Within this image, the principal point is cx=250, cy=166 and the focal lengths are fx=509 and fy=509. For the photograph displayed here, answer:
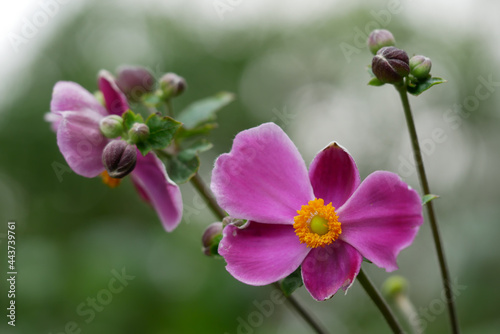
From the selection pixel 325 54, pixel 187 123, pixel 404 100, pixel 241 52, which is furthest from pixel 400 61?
pixel 241 52

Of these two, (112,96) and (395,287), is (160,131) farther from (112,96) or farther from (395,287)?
(395,287)

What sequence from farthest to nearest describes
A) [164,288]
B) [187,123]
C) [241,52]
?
[241,52], [164,288], [187,123]

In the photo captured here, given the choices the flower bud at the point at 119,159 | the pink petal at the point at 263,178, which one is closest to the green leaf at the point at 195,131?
the flower bud at the point at 119,159

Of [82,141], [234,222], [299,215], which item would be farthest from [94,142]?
[299,215]

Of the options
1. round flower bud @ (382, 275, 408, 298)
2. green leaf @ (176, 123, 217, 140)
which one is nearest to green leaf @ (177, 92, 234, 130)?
green leaf @ (176, 123, 217, 140)

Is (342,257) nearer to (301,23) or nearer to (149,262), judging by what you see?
(149,262)

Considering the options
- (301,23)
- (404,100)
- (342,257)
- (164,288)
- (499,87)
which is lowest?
(499,87)

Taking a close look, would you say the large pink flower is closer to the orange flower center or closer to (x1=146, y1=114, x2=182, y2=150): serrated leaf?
(x1=146, y1=114, x2=182, y2=150): serrated leaf
